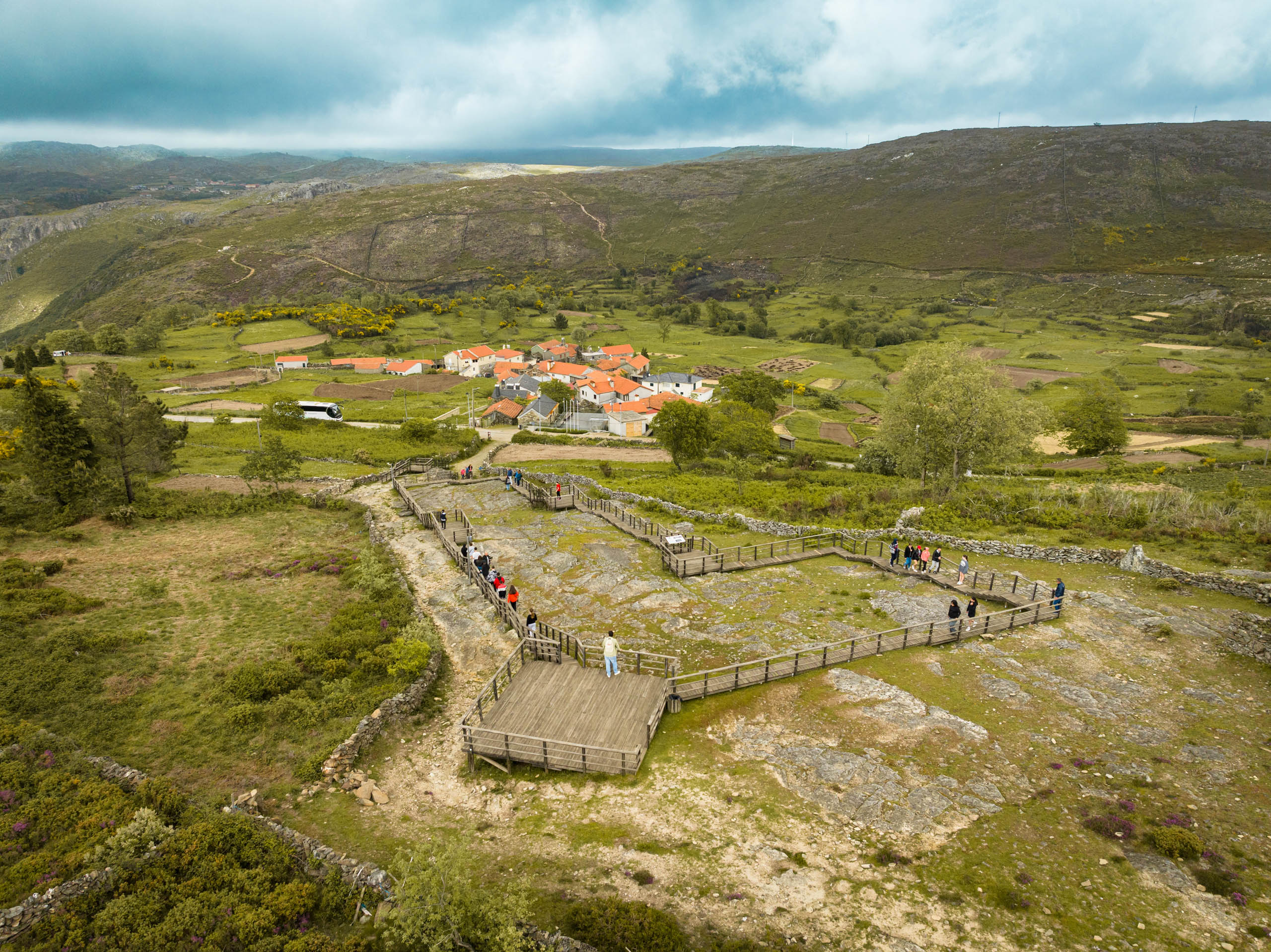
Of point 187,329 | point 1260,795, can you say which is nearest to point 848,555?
point 1260,795

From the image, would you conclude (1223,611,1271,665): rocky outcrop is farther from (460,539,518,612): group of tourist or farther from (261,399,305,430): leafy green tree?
(261,399,305,430): leafy green tree

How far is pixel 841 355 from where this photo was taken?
14425cm

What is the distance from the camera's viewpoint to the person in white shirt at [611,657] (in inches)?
855

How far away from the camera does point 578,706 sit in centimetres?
2070

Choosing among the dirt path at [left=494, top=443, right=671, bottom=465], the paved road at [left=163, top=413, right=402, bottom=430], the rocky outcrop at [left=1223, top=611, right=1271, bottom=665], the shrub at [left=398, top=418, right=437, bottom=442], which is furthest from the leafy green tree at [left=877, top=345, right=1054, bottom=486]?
the paved road at [left=163, top=413, right=402, bottom=430]

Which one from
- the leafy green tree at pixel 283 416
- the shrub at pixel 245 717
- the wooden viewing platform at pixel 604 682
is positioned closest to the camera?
the wooden viewing platform at pixel 604 682

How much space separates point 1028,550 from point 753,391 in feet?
200

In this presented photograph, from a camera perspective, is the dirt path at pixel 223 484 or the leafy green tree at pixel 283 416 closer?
Result: the dirt path at pixel 223 484

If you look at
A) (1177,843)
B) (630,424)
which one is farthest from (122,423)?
(630,424)

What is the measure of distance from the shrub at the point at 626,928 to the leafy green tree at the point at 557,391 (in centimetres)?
8932

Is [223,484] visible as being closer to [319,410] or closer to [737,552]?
[319,410]

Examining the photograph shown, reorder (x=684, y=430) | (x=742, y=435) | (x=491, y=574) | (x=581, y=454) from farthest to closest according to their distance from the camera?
(x=581, y=454) → (x=742, y=435) → (x=684, y=430) → (x=491, y=574)

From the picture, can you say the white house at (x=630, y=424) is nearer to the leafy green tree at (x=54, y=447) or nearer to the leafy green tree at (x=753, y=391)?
the leafy green tree at (x=753, y=391)

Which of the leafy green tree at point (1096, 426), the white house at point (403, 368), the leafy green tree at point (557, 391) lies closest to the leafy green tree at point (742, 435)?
the leafy green tree at point (557, 391)
